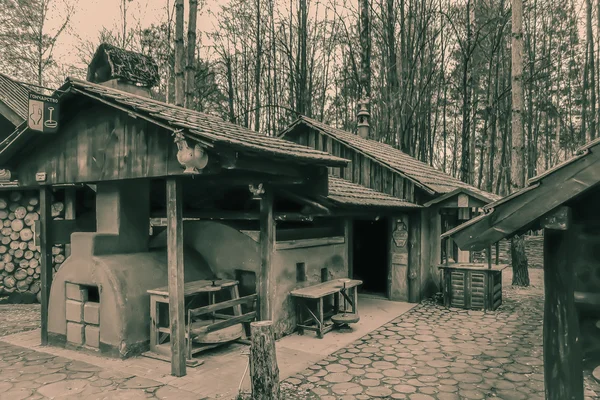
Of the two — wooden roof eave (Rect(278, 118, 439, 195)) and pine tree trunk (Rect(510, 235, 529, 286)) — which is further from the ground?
wooden roof eave (Rect(278, 118, 439, 195))

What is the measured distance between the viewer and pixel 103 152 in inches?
245

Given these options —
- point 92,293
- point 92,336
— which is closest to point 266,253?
point 92,336

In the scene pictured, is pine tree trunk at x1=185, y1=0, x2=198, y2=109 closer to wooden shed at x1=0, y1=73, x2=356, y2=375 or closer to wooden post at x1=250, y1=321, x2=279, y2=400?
wooden shed at x1=0, y1=73, x2=356, y2=375

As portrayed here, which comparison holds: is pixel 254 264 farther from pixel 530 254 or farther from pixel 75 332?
pixel 530 254

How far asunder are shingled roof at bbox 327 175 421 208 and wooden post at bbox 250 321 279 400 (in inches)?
137

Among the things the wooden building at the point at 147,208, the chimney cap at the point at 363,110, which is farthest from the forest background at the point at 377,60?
the wooden building at the point at 147,208

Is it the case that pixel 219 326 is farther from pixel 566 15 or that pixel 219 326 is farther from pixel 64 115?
pixel 566 15

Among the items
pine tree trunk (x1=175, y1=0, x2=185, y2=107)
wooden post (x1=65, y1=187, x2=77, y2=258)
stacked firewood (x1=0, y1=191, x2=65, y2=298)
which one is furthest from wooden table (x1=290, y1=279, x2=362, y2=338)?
pine tree trunk (x1=175, y1=0, x2=185, y2=107)

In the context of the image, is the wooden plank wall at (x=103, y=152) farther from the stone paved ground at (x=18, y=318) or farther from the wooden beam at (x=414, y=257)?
the wooden beam at (x=414, y=257)

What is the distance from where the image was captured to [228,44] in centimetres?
1898

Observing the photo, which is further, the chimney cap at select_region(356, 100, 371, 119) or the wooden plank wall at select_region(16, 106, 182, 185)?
the chimney cap at select_region(356, 100, 371, 119)

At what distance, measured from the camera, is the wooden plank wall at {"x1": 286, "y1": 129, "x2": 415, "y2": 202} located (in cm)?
1058

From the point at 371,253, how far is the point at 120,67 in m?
8.70

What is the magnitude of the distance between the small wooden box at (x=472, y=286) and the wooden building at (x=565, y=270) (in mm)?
6318
